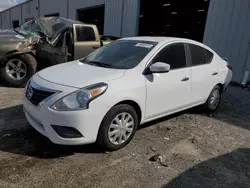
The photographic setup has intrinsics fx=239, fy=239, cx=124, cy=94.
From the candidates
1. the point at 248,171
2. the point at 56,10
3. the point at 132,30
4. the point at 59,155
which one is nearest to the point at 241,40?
the point at 132,30

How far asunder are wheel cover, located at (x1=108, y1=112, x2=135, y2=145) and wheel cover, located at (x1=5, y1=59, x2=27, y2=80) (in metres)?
3.98

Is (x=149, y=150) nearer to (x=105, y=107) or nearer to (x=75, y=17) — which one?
(x=105, y=107)

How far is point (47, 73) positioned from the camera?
11.5 ft

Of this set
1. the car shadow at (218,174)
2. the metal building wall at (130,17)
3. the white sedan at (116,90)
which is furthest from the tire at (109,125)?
the metal building wall at (130,17)

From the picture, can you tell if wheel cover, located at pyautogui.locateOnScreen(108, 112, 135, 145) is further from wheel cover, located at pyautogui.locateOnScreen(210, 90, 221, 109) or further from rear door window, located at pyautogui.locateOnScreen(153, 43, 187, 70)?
wheel cover, located at pyautogui.locateOnScreen(210, 90, 221, 109)

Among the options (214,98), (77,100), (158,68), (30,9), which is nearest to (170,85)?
(158,68)

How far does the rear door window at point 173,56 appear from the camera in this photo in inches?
149

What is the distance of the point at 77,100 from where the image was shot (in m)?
2.86

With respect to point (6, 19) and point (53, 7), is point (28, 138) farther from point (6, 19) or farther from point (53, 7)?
point (6, 19)

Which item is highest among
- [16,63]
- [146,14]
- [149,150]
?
[146,14]

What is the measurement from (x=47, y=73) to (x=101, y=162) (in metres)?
1.51

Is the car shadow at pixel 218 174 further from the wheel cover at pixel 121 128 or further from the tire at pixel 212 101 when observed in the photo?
the tire at pixel 212 101

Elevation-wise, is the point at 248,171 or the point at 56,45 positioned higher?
the point at 56,45

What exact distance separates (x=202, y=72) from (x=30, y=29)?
5224 mm
